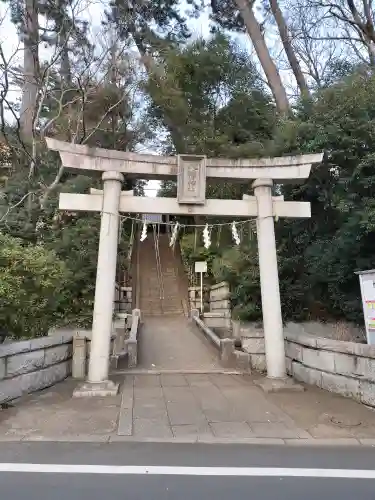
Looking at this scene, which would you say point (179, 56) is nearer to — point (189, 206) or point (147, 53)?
point (147, 53)

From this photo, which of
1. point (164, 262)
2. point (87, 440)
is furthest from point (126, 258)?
point (87, 440)

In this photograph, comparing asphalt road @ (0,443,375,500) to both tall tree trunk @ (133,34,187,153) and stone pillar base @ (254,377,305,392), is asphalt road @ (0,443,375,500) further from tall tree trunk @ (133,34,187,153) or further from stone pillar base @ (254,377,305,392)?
tall tree trunk @ (133,34,187,153)

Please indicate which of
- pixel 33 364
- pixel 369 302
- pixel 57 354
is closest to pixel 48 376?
pixel 57 354

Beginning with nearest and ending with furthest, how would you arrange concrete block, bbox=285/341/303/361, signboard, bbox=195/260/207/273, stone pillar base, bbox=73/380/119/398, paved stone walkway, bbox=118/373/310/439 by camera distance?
paved stone walkway, bbox=118/373/310/439 → stone pillar base, bbox=73/380/119/398 → concrete block, bbox=285/341/303/361 → signboard, bbox=195/260/207/273

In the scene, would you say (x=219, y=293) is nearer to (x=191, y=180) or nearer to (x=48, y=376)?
(x=191, y=180)

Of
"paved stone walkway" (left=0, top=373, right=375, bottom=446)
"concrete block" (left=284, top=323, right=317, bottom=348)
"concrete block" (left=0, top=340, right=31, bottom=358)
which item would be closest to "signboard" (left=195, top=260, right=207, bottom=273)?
"concrete block" (left=284, top=323, right=317, bottom=348)

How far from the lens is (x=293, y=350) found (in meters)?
9.64

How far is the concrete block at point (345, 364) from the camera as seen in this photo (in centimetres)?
720

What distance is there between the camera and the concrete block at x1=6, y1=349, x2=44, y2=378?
7.07 m

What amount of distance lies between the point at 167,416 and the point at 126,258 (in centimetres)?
1385

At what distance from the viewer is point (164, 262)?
25.4 meters

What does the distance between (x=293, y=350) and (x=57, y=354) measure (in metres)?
5.33

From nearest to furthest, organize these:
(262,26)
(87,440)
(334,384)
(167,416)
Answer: (87,440) → (167,416) → (334,384) → (262,26)

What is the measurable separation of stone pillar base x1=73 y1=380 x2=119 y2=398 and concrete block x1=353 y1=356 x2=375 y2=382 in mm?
4367
